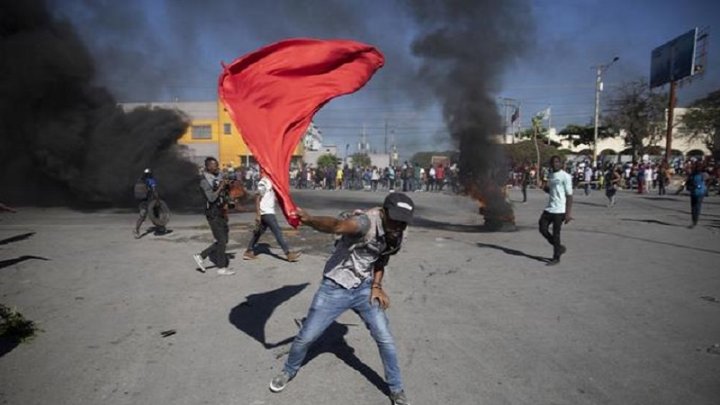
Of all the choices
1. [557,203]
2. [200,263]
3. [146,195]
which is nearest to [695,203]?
[557,203]

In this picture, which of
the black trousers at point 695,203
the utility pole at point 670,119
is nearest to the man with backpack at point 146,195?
the black trousers at point 695,203

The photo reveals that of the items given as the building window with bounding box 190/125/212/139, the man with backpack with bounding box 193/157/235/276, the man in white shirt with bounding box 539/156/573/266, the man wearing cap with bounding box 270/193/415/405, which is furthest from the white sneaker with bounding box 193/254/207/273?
the building window with bounding box 190/125/212/139

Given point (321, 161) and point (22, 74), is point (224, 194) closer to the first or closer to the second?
point (22, 74)

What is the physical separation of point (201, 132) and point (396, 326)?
39.8 metres

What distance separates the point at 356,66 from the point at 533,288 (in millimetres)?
3738

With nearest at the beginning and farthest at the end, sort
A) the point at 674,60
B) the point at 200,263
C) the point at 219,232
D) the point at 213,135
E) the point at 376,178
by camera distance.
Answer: the point at 219,232
the point at 200,263
the point at 376,178
the point at 674,60
the point at 213,135

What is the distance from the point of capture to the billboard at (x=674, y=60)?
1116 inches

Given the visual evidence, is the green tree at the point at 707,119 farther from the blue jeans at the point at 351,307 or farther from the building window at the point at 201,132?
the blue jeans at the point at 351,307

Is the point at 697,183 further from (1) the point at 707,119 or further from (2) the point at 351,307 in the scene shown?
(1) the point at 707,119

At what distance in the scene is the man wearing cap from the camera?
9.96 feet

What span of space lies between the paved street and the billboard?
2537 centimetres

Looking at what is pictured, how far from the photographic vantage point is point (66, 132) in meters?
17.0

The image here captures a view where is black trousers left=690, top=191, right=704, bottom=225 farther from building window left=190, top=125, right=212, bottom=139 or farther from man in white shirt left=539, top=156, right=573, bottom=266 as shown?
building window left=190, top=125, right=212, bottom=139

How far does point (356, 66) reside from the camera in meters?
3.87
